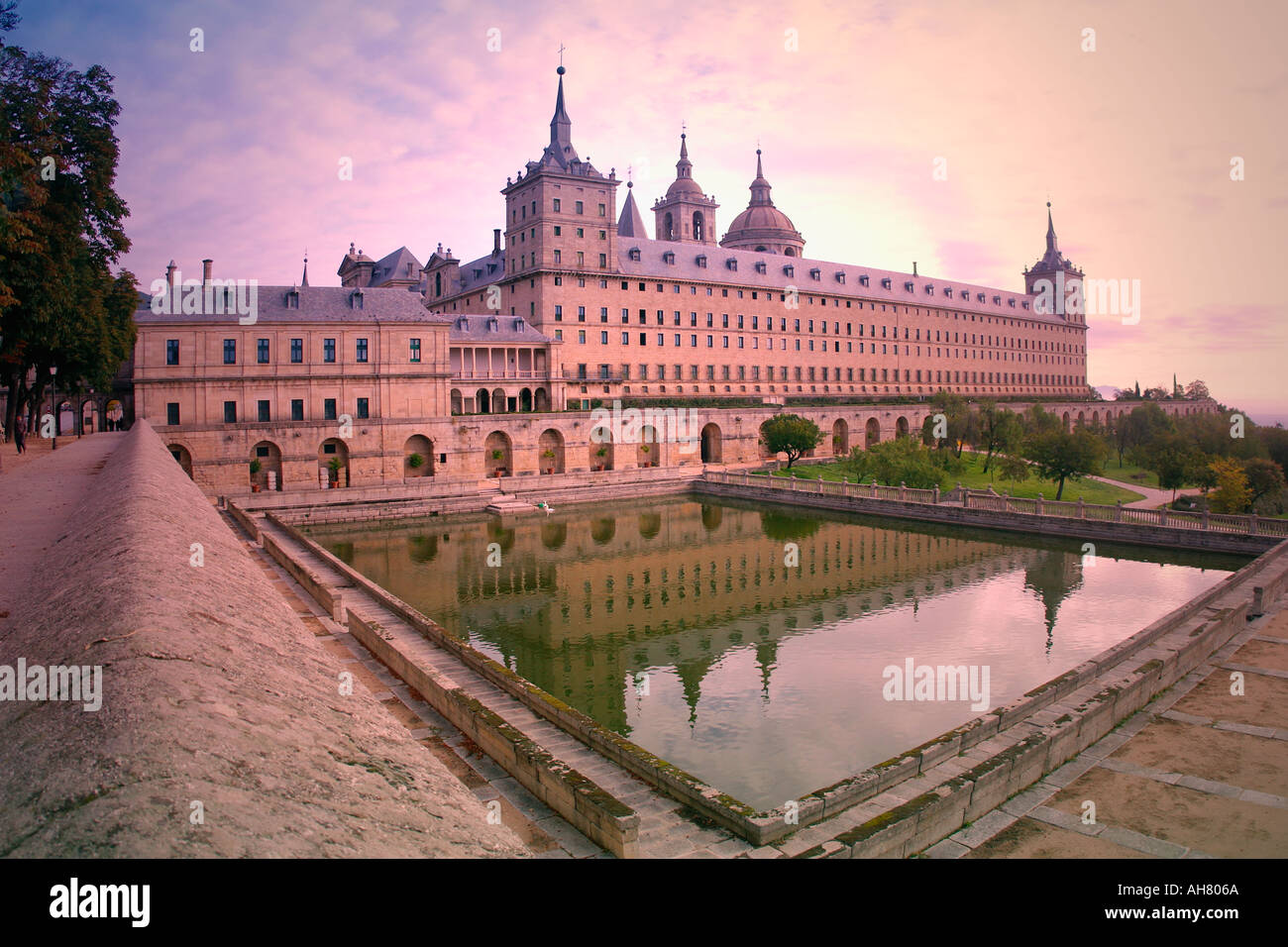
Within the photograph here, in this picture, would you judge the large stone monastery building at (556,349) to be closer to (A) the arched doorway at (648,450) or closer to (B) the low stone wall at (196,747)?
(A) the arched doorway at (648,450)

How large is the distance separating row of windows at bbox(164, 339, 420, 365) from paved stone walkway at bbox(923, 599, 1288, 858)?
44.5 metres

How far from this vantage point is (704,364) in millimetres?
70375

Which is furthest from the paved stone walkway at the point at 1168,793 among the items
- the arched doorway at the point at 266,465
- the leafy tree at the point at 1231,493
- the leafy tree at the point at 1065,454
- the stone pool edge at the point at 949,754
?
the arched doorway at the point at 266,465

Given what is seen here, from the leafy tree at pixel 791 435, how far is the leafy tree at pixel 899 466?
8.39 meters

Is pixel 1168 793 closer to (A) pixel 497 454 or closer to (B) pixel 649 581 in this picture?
(B) pixel 649 581

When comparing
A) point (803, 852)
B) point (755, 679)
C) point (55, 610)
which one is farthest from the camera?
point (755, 679)

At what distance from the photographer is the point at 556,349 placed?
6066cm

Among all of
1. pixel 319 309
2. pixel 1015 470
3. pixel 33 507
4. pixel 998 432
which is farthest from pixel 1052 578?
pixel 319 309

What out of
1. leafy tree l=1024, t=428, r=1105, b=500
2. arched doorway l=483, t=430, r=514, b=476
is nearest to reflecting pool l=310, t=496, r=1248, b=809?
arched doorway l=483, t=430, r=514, b=476

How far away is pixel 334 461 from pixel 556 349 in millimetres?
19105

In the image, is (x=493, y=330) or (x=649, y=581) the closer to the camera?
(x=649, y=581)
